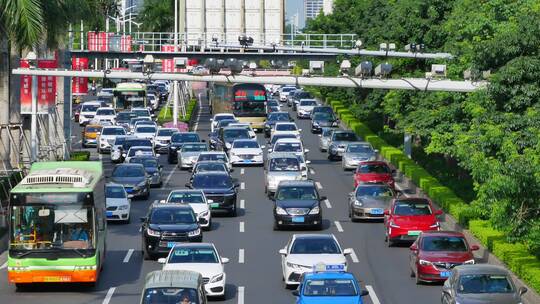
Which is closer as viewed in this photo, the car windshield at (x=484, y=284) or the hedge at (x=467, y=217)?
the car windshield at (x=484, y=284)

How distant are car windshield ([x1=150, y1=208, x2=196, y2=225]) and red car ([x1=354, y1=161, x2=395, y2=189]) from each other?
15996 mm

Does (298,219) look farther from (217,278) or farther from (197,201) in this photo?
(217,278)

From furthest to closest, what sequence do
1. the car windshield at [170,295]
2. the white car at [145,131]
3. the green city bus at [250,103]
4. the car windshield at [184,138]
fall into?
the green city bus at [250,103] < the white car at [145,131] < the car windshield at [184,138] < the car windshield at [170,295]

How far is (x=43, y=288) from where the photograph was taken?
3528 cm

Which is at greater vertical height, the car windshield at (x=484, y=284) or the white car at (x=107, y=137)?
the white car at (x=107, y=137)

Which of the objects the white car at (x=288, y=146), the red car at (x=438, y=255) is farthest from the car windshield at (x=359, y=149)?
the red car at (x=438, y=255)

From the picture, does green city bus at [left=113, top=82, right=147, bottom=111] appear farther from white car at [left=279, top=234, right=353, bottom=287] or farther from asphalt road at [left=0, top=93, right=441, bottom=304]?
white car at [left=279, top=234, right=353, bottom=287]

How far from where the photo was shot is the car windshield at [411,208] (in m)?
43.0

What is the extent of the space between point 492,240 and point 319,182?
73.9 feet

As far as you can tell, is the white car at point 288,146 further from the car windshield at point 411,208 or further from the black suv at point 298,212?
the car windshield at point 411,208

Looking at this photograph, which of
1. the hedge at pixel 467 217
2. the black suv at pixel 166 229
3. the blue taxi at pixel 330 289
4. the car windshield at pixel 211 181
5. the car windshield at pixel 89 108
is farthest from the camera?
the car windshield at pixel 89 108

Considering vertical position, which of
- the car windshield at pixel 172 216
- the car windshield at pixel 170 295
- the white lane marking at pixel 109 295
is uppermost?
the car windshield at pixel 172 216

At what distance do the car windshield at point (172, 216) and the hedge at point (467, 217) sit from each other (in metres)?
8.75

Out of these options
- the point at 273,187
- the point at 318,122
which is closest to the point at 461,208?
the point at 273,187
